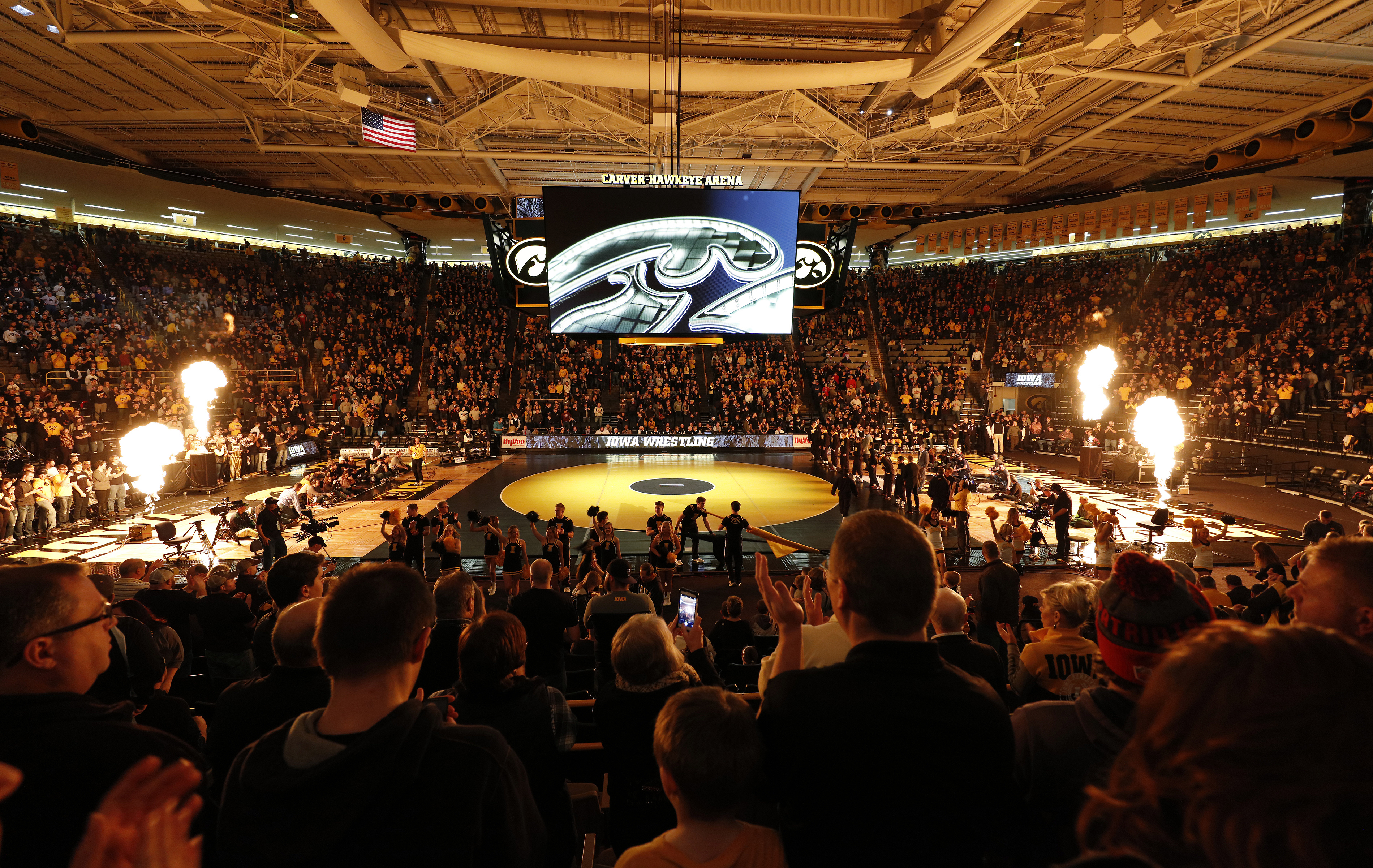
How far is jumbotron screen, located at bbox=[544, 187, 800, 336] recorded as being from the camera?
1363 centimetres

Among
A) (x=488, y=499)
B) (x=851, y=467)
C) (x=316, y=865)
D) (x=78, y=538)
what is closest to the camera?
(x=316, y=865)

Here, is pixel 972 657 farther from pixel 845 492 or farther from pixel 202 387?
pixel 202 387

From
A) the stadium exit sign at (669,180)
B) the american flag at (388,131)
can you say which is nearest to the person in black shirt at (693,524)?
the stadium exit sign at (669,180)

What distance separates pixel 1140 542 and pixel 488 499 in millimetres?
14993

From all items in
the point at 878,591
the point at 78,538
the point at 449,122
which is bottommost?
the point at 78,538

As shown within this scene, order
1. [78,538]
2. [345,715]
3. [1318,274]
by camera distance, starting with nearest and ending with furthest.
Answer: [345,715] < [78,538] < [1318,274]

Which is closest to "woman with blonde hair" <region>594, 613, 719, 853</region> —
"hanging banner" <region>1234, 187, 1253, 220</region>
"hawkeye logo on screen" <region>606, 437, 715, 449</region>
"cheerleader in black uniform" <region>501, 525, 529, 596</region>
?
"cheerleader in black uniform" <region>501, 525, 529, 596</region>

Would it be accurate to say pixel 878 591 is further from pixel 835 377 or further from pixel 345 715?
pixel 835 377

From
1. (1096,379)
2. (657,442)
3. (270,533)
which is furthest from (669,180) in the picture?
(1096,379)

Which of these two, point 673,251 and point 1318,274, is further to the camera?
point 1318,274

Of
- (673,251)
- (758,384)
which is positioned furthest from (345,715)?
(758,384)

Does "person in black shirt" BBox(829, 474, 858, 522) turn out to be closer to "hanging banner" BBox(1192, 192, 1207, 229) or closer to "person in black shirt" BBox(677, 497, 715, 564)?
"person in black shirt" BBox(677, 497, 715, 564)

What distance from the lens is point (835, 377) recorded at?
3011 cm

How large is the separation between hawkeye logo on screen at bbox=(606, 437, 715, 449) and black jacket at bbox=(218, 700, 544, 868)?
24.5 metres
